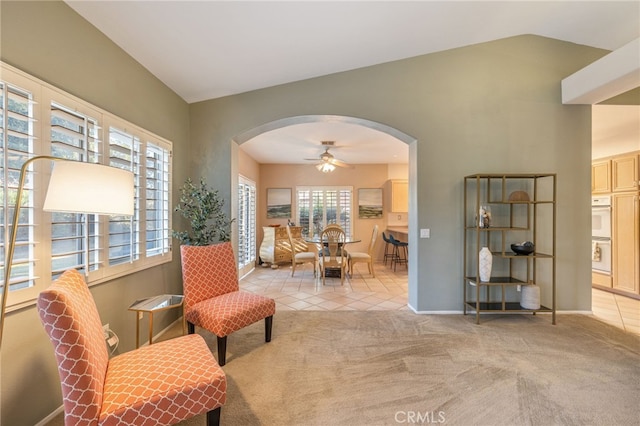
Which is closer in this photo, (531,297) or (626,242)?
(531,297)

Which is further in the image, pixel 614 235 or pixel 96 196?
pixel 614 235

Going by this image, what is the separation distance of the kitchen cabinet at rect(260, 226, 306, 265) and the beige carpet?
3269 mm

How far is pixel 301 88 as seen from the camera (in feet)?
11.6

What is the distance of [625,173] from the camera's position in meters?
4.19

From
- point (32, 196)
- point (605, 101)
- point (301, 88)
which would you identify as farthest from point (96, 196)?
point (605, 101)

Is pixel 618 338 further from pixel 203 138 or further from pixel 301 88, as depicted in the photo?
Result: pixel 203 138

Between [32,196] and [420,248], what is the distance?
3605 millimetres

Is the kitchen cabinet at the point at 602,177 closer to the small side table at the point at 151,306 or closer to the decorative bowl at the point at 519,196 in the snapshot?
the decorative bowl at the point at 519,196

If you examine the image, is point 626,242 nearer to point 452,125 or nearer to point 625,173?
point 625,173

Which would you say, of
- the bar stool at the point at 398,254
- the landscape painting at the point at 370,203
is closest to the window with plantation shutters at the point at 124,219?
the bar stool at the point at 398,254

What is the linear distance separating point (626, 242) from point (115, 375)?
258 inches

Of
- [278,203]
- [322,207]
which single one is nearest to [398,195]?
[322,207]

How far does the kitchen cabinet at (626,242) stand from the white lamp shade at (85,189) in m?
6.50

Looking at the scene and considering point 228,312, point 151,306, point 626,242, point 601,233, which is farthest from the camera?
point 601,233
